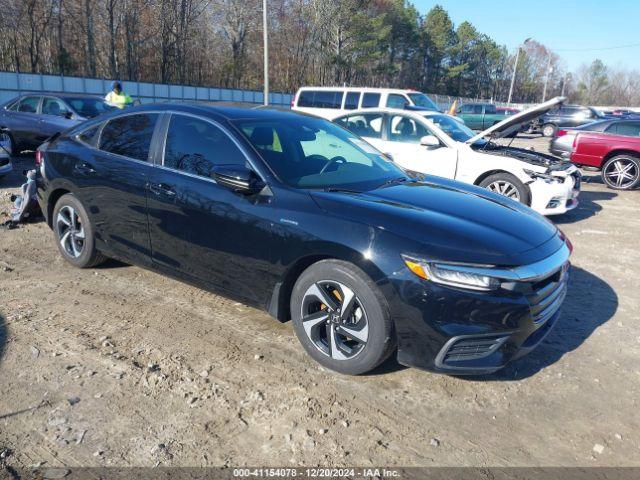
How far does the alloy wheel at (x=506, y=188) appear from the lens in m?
7.59

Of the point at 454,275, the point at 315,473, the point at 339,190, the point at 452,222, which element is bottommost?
the point at 315,473

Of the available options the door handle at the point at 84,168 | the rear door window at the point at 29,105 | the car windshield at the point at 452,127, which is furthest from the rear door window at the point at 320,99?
the door handle at the point at 84,168

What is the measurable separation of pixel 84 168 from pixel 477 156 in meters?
5.72

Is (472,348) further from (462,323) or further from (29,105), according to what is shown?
(29,105)

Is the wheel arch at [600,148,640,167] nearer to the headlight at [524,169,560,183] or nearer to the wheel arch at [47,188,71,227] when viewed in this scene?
the headlight at [524,169,560,183]

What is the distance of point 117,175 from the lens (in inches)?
168

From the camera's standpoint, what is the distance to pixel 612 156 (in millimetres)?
11422

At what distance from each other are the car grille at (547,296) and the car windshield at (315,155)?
4.40 feet

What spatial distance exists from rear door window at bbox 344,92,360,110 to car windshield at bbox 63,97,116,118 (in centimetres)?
686

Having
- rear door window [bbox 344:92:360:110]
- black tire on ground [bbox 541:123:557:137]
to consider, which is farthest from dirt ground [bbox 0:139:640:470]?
rear door window [bbox 344:92:360:110]

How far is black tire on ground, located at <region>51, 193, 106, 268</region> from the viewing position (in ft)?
15.3

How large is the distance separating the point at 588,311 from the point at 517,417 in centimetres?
198

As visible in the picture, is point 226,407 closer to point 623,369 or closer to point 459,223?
point 459,223

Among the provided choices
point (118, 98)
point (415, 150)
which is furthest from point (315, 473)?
point (118, 98)
